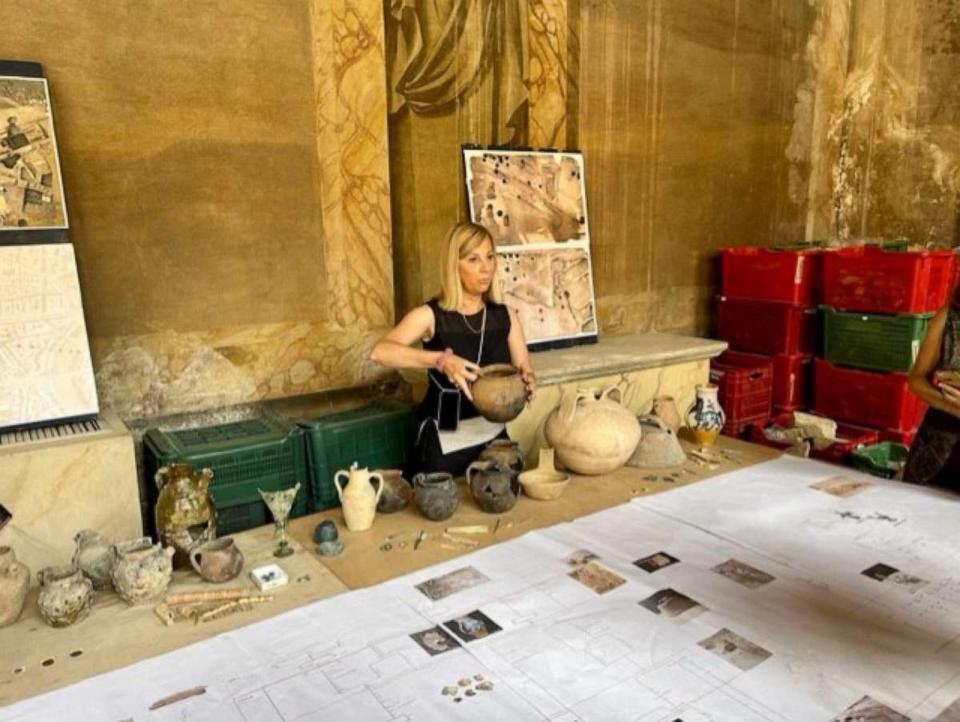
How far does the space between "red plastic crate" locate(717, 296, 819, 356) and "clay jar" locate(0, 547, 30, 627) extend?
4.34m

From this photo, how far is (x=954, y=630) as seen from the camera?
195 cm

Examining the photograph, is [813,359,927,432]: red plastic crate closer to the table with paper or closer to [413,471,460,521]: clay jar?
the table with paper

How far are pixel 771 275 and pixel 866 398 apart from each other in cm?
97

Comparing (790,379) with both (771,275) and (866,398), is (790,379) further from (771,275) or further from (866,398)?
(771,275)

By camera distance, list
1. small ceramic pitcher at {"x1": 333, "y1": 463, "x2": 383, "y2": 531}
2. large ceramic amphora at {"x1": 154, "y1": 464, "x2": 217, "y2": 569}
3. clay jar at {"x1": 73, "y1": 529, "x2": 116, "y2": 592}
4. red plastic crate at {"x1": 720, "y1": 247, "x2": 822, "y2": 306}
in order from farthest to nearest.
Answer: red plastic crate at {"x1": 720, "y1": 247, "x2": 822, "y2": 306} < small ceramic pitcher at {"x1": 333, "y1": 463, "x2": 383, "y2": 531} < large ceramic amphora at {"x1": 154, "y1": 464, "x2": 217, "y2": 569} < clay jar at {"x1": 73, "y1": 529, "x2": 116, "y2": 592}

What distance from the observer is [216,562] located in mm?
2240

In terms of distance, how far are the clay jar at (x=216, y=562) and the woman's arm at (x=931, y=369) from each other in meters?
2.63

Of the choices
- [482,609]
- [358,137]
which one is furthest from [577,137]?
[482,609]

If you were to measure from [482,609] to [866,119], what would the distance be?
5632mm

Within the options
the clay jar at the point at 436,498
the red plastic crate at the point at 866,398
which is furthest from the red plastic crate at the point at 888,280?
the clay jar at the point at 436,498

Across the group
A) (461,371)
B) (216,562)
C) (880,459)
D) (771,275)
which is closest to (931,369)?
(880,459)

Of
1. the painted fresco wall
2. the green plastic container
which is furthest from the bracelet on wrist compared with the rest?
the green plastic container

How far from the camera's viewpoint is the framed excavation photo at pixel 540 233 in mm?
3959

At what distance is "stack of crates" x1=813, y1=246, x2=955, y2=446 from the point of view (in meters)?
4.36
